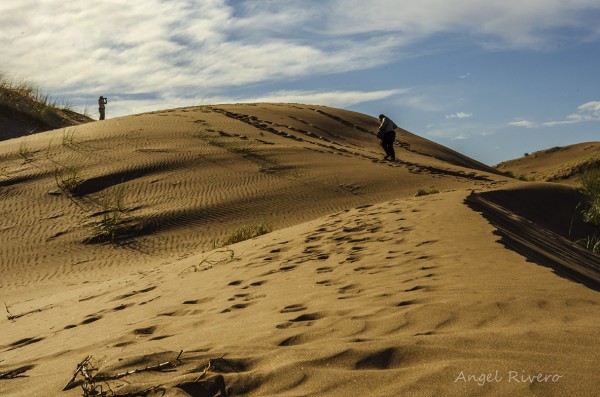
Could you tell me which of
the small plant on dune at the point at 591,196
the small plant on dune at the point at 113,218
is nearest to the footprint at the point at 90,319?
the small plant on dune at the point at 113,218

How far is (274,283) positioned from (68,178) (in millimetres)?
10603

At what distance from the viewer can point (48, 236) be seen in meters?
13.6

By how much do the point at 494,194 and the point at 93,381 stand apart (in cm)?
1162

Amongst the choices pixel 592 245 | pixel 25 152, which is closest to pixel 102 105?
pixel 25 152

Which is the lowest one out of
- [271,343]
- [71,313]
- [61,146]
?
[71,313]

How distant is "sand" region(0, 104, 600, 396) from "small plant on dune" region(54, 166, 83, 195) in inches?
2.7

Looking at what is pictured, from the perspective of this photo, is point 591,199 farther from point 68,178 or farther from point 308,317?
point 308,317

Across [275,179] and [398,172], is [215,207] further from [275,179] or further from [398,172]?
[398,172]

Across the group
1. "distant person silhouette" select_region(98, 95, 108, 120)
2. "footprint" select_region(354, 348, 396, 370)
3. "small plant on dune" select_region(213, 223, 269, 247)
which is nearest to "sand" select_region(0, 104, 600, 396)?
"footprint" select_region(354, 348, 396, 370)

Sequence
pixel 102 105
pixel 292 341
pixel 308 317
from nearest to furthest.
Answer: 1. pixel 292 341
2. pixel 308 317
3. pixel 102 105

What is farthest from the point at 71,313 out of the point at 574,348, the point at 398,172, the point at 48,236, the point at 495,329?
the point at 398,172

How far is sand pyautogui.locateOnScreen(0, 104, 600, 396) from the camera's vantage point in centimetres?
371

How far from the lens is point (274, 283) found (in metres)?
6.70

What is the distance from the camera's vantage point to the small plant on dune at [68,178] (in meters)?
15.8
